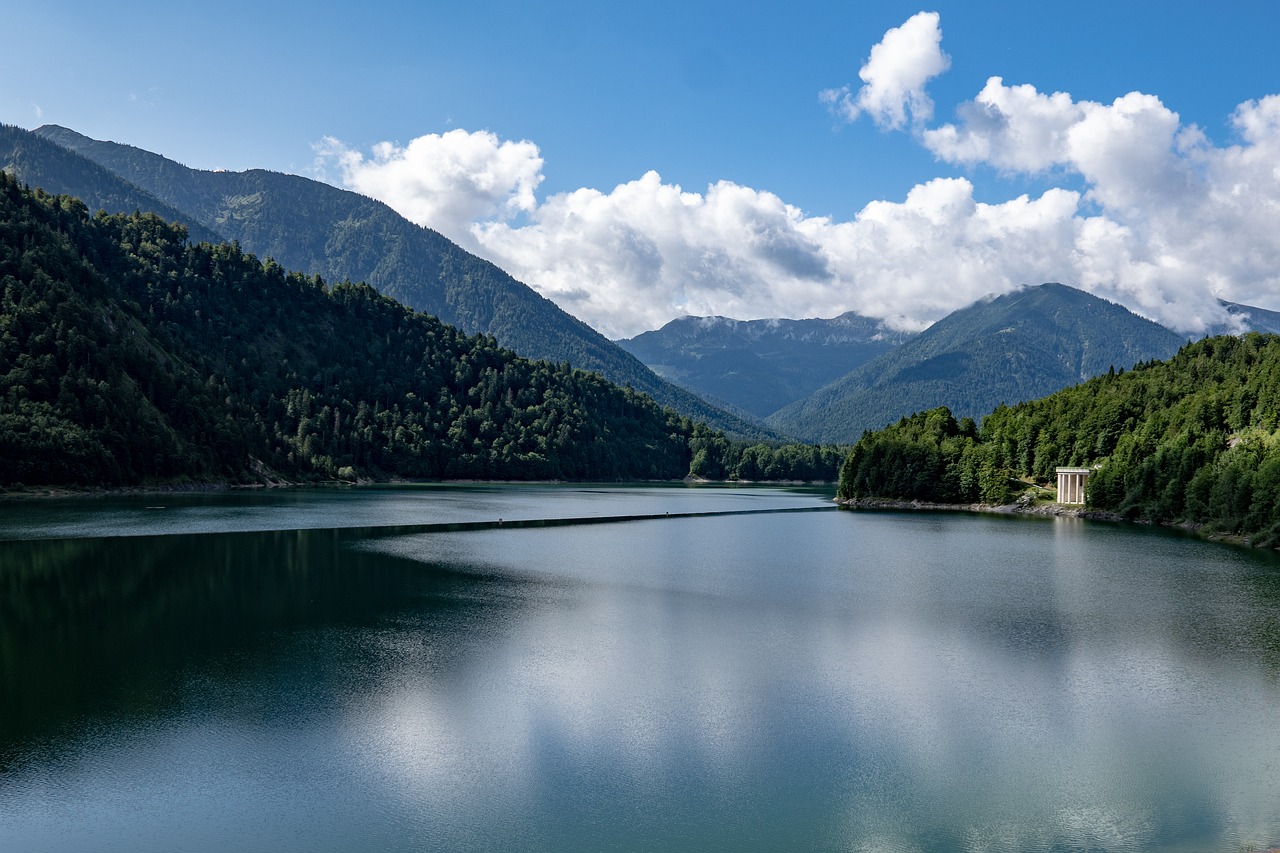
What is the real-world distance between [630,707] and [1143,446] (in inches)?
4745

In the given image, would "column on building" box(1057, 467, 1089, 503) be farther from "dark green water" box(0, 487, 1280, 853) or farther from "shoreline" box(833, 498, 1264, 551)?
"dark green water" box(0, 487, 1280, 853)

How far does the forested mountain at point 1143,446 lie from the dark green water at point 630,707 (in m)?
40.1

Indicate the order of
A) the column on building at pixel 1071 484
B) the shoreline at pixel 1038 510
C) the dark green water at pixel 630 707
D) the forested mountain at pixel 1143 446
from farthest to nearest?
the column on building at pixel 1071 484 < the forested mountain at pixel 1143 446 < the shoreline at pixel 1038 510 < the dark green water at pixel 630 707

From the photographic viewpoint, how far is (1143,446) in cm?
12938

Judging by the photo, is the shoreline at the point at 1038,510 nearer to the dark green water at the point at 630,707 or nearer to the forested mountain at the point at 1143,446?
the forested mountain at the point at 1143,446

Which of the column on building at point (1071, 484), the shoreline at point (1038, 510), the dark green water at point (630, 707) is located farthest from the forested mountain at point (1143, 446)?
the dark green water at point (630, 707)

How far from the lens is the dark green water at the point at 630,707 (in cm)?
2219

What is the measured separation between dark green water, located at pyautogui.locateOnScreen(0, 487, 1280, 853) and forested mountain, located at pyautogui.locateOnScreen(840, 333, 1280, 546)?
4009 centimetres

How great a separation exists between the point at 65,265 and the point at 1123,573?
183750mm

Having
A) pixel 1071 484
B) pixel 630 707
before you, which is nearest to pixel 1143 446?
pixel 1071 484

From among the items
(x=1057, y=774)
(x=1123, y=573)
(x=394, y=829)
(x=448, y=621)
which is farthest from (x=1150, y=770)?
(x=1123, y=573)

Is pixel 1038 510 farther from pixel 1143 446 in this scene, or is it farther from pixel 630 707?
pixel 630 707

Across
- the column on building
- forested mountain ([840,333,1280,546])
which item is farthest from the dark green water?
the column on building

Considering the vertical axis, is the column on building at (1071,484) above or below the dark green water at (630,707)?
above
